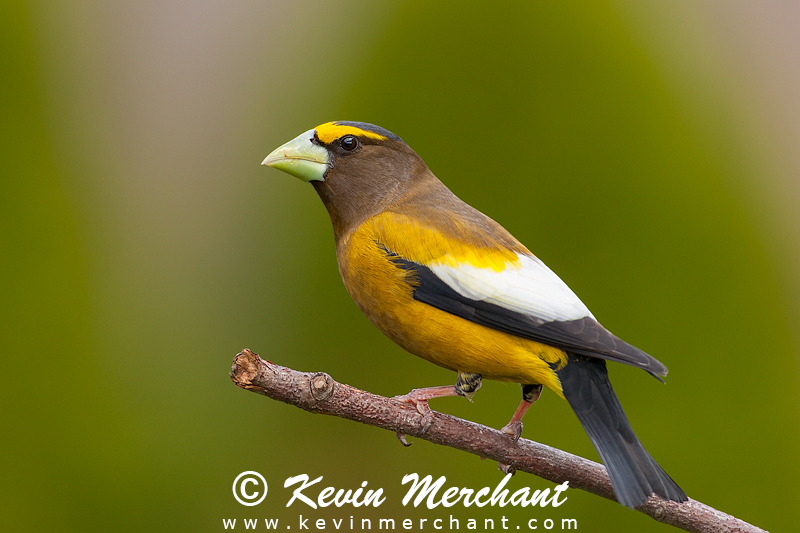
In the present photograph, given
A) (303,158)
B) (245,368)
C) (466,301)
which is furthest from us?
(303,158)

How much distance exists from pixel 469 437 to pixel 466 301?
580 mm

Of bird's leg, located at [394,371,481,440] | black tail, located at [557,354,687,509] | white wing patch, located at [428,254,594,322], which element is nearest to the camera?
black tail, located at [557,354,687,509]

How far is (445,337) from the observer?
9.62ft

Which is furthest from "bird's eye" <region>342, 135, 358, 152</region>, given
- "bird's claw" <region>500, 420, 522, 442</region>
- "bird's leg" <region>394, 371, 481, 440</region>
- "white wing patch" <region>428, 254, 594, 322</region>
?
"bird's claw" <region>500, 420, 522, 442</region>

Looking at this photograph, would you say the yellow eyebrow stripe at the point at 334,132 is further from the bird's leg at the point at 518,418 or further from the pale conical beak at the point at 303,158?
the bird's leg at the point at 518,418

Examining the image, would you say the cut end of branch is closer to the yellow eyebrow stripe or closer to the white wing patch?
the white wing patch

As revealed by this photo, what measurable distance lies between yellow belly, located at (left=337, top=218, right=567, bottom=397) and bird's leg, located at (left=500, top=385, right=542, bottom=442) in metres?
0.24

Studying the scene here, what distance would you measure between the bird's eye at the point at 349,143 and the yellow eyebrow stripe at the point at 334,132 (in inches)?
0.7

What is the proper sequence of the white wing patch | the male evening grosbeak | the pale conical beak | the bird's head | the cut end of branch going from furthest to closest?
the bird's head < the pale conical beak < the white wing patch < the male evening grosbeak < the cut end of branch

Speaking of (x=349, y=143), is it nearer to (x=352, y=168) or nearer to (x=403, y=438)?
(x=352, y=168)

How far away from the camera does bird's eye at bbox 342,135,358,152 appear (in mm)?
3453

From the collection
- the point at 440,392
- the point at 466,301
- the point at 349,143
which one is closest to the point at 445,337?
the point at 466,301

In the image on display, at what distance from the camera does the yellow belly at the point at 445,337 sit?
2.91 m

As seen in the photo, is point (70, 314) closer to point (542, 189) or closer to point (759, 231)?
point (542, 189)
